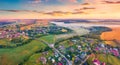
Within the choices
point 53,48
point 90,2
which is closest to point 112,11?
point 90,2

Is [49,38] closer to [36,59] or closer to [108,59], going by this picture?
[36,59]

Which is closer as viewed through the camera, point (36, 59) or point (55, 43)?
point (36, 59)

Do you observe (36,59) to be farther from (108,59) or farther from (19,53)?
(108,59)

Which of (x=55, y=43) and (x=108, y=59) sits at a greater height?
(x=55, y=43)

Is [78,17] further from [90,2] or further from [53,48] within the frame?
[53,48]

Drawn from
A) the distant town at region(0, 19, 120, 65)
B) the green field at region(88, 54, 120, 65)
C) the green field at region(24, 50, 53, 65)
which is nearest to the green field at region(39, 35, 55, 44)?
the distant town at region(0, 19, 120, 65)

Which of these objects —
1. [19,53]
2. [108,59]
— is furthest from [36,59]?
→ [108,59]

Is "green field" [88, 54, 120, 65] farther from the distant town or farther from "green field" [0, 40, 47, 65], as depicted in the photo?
"green field" [0, 40, 47, 65]

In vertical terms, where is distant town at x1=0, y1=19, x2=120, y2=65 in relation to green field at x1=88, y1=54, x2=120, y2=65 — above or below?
above

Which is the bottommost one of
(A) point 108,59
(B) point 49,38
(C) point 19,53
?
(A) point 108,59
